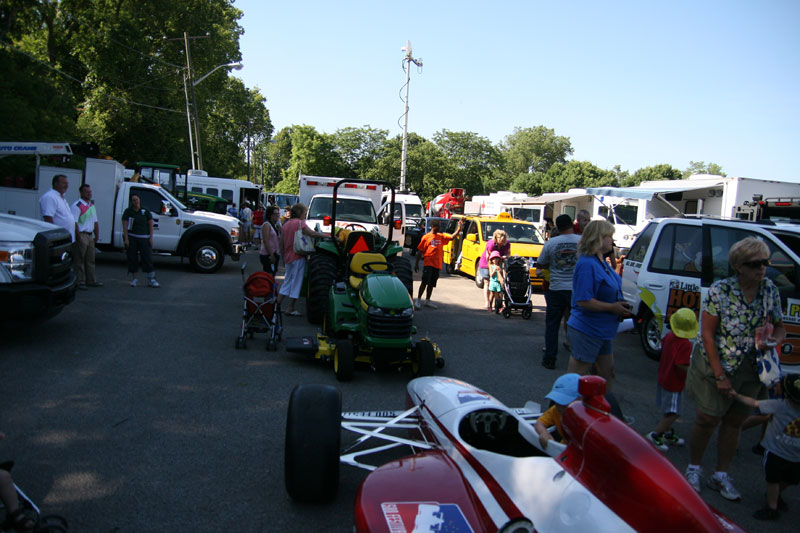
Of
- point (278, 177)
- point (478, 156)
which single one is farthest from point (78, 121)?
point (278, 177)

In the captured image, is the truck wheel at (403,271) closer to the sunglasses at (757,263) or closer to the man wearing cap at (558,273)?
the man wearing cap at (558,273)

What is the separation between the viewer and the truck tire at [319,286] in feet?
30.1

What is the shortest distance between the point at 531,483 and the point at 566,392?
32.6 inches

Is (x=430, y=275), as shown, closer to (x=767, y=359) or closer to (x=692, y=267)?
(x=692, y=267)

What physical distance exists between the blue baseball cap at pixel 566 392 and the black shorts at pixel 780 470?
1838 mm

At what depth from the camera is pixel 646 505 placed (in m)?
2.02

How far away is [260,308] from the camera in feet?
25.3

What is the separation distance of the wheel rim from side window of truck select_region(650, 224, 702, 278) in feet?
35.2

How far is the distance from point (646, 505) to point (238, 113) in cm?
5770

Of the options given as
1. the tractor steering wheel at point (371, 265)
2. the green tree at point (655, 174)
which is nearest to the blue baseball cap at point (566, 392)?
the tractor steering wheel at point (371, 265)

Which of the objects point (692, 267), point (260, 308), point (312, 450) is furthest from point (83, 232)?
point (692, 267)

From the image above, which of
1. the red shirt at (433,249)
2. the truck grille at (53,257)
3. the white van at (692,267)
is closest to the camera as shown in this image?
the white van at (692,267)

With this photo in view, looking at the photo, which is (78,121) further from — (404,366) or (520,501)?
(520,501)

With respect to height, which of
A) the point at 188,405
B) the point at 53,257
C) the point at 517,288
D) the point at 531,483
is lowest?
the point at 188,405
